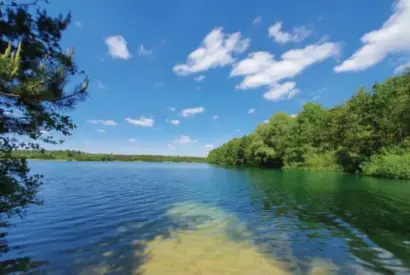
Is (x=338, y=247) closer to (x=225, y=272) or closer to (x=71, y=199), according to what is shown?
(x=225, y=272)

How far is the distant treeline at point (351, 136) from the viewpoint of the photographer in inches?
1280

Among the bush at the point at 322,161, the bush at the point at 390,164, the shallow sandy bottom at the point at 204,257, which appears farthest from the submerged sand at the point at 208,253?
the bush at the point at 322,161

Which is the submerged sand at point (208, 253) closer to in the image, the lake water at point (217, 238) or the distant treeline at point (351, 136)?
the lake water at point (217, 238)

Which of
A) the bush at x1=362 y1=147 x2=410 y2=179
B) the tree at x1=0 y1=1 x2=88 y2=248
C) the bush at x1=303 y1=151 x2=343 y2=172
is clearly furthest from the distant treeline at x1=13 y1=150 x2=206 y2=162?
the bush at x1=303 y1=151 x2=343 y2=172

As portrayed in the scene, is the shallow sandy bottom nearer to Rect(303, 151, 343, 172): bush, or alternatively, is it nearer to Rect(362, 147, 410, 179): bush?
Rect(362, 147, 410, 179): bush

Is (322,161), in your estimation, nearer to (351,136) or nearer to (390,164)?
(351,136)

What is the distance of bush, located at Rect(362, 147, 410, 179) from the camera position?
95.4 feet

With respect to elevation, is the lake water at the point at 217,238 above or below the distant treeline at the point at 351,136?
below

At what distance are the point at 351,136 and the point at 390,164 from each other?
10945 millimetres

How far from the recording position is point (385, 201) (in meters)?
15.3

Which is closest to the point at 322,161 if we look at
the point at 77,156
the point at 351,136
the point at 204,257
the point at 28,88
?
the point at 351,136

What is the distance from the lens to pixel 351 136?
4103 cm

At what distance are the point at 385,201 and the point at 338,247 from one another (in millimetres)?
10347

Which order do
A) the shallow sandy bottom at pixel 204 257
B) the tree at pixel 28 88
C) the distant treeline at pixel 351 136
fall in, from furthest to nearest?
the distant treeline at pixel 351 136
the shallow sandy bottom at pixel 204 257
the tree at pixel 28 88
